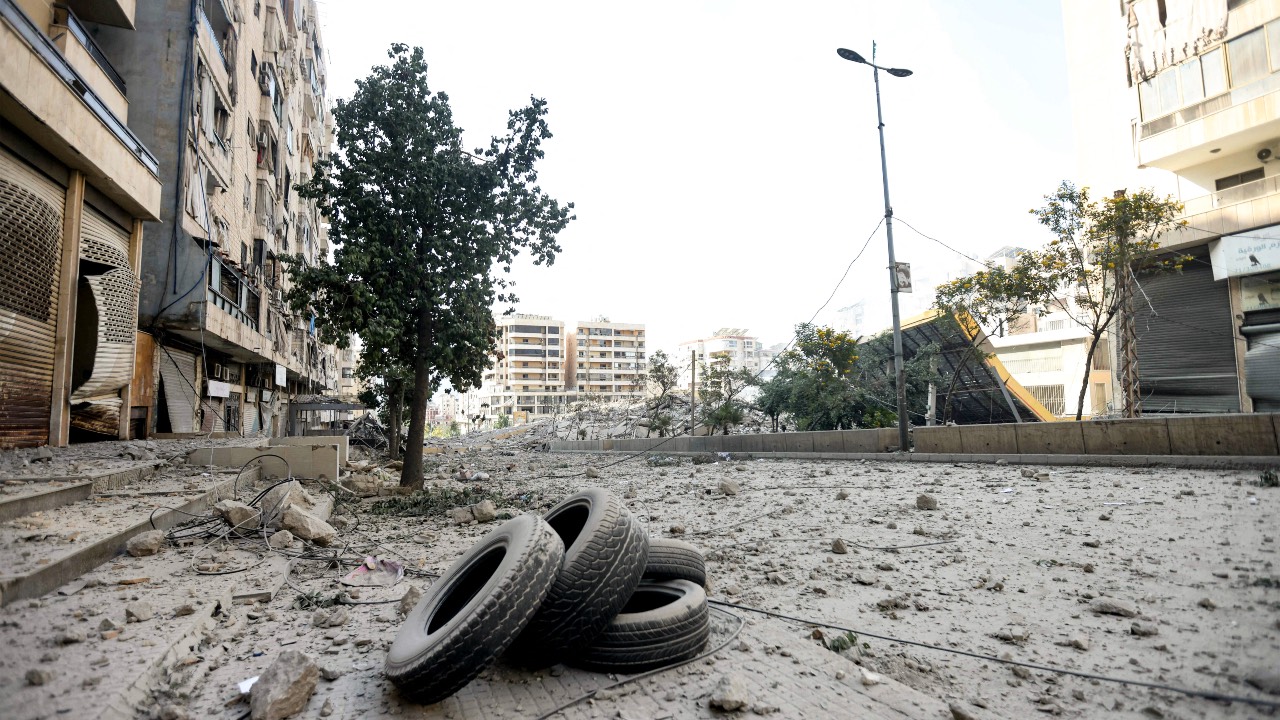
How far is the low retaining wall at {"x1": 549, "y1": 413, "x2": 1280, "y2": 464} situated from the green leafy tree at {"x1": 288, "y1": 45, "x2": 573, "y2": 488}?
30.0ft

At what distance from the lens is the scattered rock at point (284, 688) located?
2.64 m

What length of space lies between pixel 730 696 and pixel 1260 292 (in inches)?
998

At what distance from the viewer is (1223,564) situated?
13.6 feet

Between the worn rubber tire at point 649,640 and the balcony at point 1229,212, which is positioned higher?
the balcony at point 1229,212

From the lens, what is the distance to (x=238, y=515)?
19.5 feet

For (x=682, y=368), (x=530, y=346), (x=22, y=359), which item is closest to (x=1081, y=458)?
(x=22, y=359)

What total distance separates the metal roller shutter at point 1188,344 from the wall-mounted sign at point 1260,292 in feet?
1.49

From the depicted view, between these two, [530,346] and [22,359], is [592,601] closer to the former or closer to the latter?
[22,359]

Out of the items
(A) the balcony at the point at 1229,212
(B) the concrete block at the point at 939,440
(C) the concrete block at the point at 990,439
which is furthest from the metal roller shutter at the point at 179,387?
(A) the balcony at the point at 1229,212

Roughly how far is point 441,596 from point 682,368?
31118 mm

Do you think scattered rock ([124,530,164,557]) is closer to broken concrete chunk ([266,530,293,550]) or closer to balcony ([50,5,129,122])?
broken concrete chunk ([266,530,293,550])

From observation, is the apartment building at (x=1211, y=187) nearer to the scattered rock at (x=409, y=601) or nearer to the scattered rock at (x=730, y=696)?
the scattered rock at (x=730, y=696)

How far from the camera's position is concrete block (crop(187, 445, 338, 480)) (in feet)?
33.0

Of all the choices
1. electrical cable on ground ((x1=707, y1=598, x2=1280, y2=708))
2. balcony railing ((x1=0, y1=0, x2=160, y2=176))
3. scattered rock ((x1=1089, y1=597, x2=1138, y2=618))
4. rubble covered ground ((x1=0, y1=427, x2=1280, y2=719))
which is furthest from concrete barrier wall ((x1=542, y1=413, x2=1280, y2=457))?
balcony railing ((x1=0, y1=0, x2=160, y2=176))
